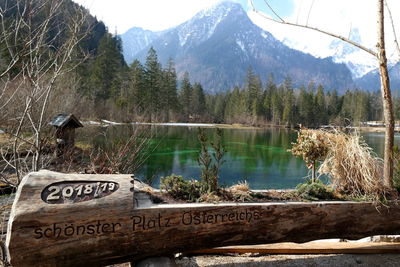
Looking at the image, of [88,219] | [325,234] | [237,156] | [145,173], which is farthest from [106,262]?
[237,156]

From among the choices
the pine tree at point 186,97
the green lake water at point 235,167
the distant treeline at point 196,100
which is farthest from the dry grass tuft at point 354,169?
the pine tree at point 186,97

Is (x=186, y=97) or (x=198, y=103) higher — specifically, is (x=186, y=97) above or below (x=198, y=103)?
above

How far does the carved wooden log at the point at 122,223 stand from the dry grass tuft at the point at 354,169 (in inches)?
19.1

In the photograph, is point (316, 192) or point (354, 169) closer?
point (316, 192)

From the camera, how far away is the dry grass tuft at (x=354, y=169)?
395 cm

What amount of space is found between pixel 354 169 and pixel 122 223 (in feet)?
9.68

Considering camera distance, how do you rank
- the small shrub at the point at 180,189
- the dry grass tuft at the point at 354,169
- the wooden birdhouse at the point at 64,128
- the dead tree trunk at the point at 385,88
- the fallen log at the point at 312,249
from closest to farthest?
Result: 1. the small shrub at the point at 180,189
2. the dry grass tuft at the point at 354,169
3. the fallen log at the point at 312,249
4. the dead tree trunk at the point at 385,88
5. the wooden birdhouse at the point at 64,128

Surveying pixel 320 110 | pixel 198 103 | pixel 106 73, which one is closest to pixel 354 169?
pixel 106 73

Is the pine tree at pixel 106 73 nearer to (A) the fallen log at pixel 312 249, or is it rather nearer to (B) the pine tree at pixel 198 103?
(B) the pine tree at pixel 198 103

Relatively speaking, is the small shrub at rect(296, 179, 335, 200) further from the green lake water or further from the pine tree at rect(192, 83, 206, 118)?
the pine tree at rect(192, 83, 206, 118)

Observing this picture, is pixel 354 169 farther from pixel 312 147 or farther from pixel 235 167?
pixel 235 167

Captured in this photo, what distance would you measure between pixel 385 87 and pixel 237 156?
17.4m

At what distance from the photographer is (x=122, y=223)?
2883mm

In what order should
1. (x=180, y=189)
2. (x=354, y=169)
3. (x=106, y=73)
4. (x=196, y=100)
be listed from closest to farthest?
(x=180, y=189)
(x=354, y=169)
(x=106, y=73)
(x=196, y=100)
